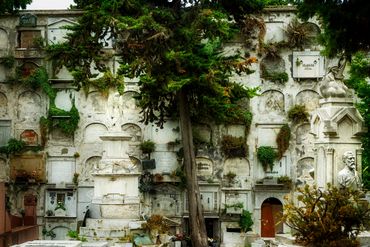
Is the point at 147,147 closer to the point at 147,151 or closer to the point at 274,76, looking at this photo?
the point at 147,151

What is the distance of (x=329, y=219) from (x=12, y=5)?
64.7 feet

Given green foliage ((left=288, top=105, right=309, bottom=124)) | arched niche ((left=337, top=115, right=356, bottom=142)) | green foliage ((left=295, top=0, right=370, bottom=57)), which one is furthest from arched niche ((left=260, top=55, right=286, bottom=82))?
green foliage ((left=295, top=0, right=370, bottom=57))

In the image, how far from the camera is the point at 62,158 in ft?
94.2

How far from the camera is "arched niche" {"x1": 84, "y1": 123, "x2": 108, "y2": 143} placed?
1139 inches

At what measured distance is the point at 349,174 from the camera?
39.4 feet

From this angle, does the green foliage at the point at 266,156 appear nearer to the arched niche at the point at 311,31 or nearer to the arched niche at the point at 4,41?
the arched niche at the point at 311,31

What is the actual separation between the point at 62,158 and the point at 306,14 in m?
20.5

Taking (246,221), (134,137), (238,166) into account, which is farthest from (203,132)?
(246,221)

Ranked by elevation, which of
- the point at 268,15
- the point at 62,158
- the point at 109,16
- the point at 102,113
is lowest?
the point at 62,158

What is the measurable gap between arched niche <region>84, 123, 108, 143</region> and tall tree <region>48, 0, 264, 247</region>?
6554 millimetres

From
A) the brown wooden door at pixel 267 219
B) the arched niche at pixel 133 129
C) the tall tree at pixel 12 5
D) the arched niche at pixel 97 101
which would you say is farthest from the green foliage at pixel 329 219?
the arched niche at pixel 97 101

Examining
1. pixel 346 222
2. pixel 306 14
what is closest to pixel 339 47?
pixel 306 14

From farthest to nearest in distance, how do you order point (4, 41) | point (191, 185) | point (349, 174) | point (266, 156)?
1. point (4, 41)
2. point (266, 156)
3. point (191, 185)
4. point (349, 174)

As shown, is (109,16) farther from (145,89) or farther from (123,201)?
(123,201)
